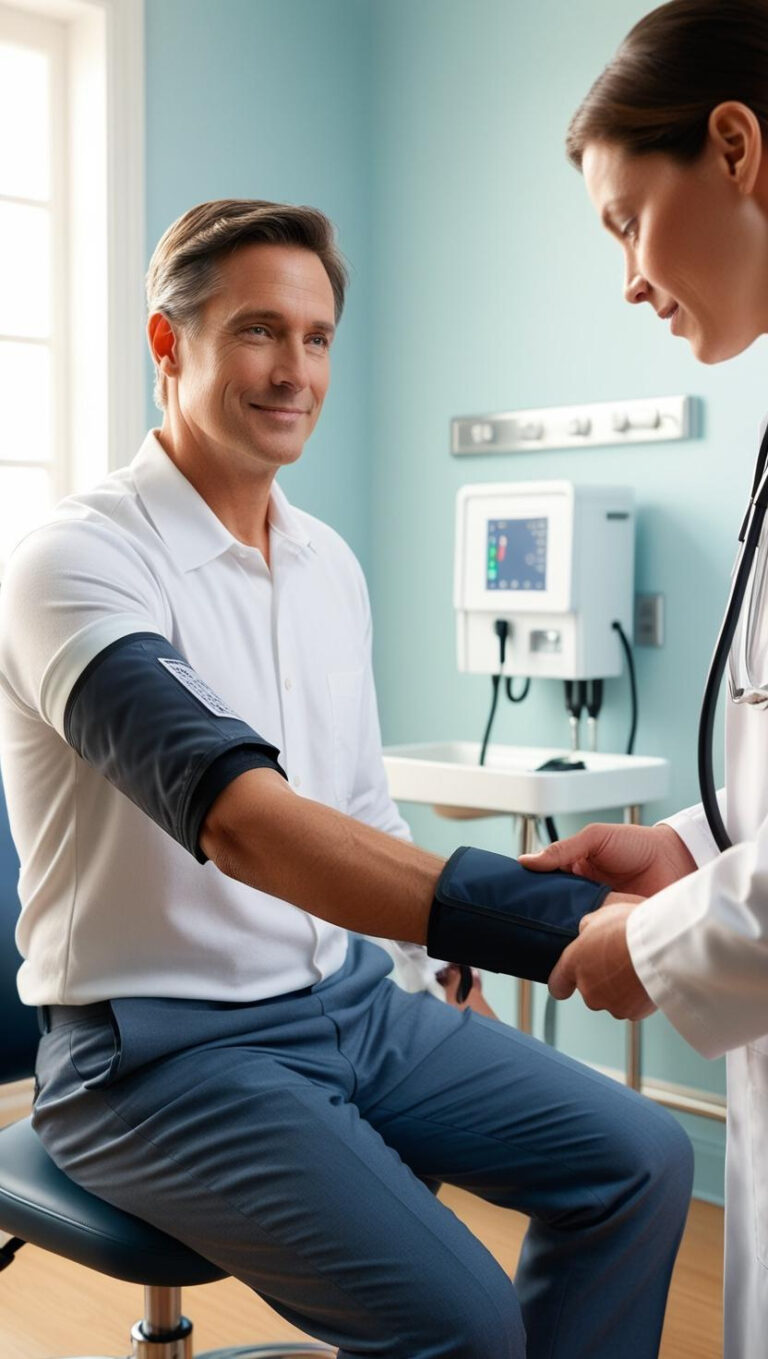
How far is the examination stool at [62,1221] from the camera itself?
4.63 ft

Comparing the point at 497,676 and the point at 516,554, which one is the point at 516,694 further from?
the point at 516,554

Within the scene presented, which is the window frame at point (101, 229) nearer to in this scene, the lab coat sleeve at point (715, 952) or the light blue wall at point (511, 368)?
the light blue wall at point (511, 368)

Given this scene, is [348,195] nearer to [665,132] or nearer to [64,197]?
[64,197]

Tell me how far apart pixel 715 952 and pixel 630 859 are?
398 millimetres

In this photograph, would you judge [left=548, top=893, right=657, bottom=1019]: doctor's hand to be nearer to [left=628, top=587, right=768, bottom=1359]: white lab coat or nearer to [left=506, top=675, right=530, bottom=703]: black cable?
[left=628, top=587, right=768, bottom=1359]: white lab coat

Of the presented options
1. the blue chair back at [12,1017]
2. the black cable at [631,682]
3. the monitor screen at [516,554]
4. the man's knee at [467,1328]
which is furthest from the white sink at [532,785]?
the man's knee at [467,1328]

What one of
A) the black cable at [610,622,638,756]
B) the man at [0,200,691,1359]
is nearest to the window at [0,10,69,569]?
the black cable at [610,622,638,756]

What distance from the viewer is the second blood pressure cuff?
125 centimetres

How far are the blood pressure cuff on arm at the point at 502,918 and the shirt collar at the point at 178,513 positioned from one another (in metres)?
0.55

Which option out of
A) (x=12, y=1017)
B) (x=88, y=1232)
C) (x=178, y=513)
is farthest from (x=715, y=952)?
(x=12, y=1017)

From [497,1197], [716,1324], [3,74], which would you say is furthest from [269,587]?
[3,74]

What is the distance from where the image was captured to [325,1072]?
1.50m

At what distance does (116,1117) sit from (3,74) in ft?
7.86

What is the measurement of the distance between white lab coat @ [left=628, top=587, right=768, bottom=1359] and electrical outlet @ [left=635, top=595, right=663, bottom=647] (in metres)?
1.58
